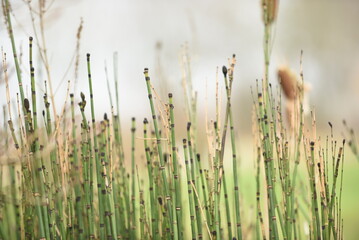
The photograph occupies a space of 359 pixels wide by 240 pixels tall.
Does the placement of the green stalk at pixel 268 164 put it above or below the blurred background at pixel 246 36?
below

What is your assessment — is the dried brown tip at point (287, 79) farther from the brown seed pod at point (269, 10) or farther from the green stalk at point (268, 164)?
the green stalk at point (268, 164)

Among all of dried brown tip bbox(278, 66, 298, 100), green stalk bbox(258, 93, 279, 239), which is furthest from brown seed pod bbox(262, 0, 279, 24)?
dried brown tip bbox(278, 66, 298, 100)

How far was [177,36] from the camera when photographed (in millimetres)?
9602

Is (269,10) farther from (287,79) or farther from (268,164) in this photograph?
(287,79)

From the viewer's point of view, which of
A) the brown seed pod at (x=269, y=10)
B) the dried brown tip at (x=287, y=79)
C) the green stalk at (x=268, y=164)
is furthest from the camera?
the dried brown tip at (x=287, y=79)

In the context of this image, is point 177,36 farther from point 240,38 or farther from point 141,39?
point 240,38

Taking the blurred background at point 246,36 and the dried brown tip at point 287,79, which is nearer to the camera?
the dried brown tip at point 287,79

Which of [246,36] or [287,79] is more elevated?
[246,36]

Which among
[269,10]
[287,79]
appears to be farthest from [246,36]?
[269,10]

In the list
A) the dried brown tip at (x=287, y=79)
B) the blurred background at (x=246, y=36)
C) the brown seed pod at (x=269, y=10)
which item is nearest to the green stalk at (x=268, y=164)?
the brown seed pod at (x=269, y=10)

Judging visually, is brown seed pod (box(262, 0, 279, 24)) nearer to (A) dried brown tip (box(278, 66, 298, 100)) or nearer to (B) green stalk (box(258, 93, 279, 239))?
(B) green stalk (box(258, 93, 279, 239))

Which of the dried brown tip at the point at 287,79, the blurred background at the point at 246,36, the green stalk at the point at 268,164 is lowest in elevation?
the green stalk at the point at 268,164

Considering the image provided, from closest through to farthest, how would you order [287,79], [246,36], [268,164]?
1. [268,164]
2. [287,79]
3. [246,36]

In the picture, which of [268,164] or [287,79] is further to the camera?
[287,79]
